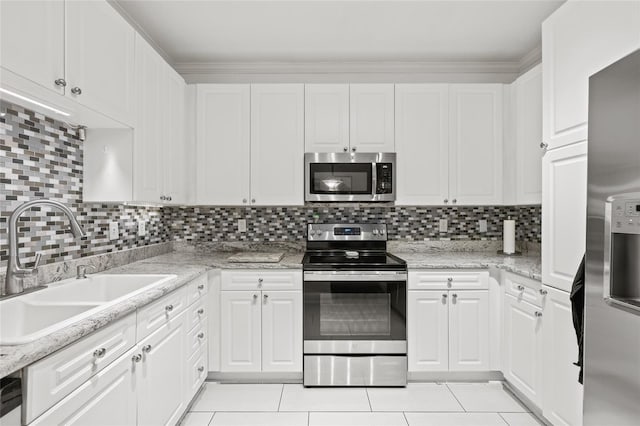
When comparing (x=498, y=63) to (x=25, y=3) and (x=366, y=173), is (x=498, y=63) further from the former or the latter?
(x=25, y=3)

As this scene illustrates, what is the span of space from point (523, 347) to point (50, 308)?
2.50 metres

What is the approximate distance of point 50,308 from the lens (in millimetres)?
1431

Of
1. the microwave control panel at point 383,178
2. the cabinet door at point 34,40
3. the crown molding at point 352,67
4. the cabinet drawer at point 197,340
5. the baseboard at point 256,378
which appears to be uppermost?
the crown molding at point 352,67

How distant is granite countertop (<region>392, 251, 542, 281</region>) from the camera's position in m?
2.28

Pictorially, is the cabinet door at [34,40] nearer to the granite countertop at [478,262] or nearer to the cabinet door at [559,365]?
the granite countertop at [478,262]

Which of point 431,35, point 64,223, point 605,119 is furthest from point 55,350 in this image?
point 431,35

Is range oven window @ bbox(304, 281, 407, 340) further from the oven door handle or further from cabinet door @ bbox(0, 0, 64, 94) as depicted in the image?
cabinet door @ bbox(0, 0, 64, 94)

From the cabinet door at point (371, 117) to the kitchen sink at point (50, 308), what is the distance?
175cm

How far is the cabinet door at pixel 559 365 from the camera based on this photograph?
1.73m

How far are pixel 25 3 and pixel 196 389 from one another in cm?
211

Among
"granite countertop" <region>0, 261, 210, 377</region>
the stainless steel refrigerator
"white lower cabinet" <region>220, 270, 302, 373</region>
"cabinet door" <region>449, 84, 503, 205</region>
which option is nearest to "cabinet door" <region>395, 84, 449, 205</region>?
"cabinet door" <region>449, 84, 503, 205</region>

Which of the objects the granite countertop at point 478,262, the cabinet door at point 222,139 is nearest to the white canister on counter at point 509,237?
the granite countertop at point 478,262

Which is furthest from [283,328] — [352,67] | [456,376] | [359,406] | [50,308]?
[352,67]

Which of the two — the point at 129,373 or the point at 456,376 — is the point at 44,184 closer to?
the point at 129,373
